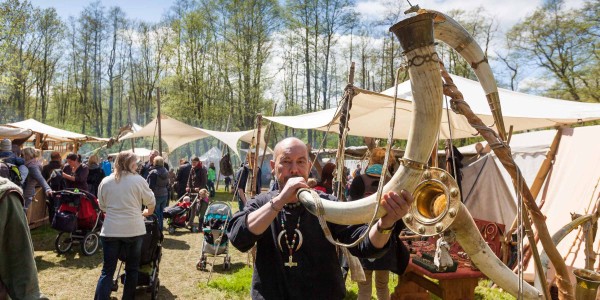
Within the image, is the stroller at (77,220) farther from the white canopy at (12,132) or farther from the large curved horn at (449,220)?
the large curved horn at (449,220)

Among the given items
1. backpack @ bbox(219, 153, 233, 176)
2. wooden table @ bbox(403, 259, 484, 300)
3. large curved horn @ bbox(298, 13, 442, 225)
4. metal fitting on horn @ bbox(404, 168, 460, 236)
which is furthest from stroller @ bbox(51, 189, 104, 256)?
backpack @ bbox(219, 153, 233, 176)

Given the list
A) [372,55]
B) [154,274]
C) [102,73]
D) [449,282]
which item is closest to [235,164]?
[372,55]

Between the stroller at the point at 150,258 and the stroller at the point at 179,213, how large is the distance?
3.79m

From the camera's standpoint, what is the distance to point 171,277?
5.62m

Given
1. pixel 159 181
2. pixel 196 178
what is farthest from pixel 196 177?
pixel 159 181

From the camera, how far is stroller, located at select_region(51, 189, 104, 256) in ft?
19.6

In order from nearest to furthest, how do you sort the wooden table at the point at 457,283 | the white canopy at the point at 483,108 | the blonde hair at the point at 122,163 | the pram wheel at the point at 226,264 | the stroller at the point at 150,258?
the wooden table at the point at 457,283 < the blonde hair at the point at 122,163 < the stroller at the point at 150,258 < the white canopy at the point at 483,108 < the pram wheel at the point at 226,264

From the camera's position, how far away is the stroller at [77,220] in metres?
5.97

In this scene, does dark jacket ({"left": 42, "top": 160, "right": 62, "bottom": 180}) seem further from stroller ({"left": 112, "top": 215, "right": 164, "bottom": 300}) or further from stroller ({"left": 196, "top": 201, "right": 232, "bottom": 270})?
stroller ({"left": 112, "top": 215, "right": 164, "bottom": 300})

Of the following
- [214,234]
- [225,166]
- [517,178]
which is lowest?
[214,234]

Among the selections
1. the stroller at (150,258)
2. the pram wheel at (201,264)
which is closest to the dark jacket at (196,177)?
the pram wheel at (201,264)

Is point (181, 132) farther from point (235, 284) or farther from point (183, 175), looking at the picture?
→ point (235, 284)

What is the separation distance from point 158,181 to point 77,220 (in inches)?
58.6

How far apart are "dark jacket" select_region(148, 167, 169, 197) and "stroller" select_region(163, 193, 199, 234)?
4.23 feet
